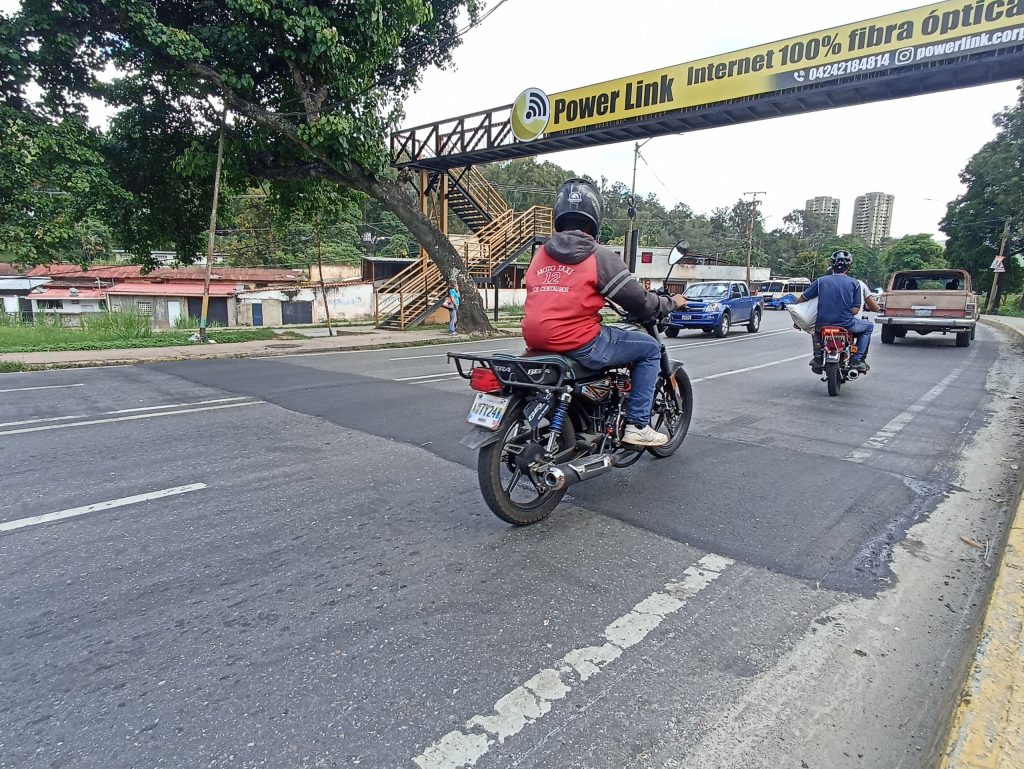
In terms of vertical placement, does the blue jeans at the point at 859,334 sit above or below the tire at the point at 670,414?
above

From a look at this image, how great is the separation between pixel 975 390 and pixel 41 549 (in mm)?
11291

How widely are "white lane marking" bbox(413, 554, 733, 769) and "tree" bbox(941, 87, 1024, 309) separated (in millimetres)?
45039

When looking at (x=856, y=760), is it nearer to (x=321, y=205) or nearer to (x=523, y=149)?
(x=523, y=149)

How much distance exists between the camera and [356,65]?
537 inches

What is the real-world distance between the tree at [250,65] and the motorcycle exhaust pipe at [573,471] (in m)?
11.3

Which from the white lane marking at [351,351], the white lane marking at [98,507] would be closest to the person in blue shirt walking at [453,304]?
the white lane marking at [351,351]

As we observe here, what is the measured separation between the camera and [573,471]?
3.72 meters

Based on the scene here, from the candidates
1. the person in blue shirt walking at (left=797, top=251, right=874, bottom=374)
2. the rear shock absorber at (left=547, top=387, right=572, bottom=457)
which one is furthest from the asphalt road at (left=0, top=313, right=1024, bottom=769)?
the person in blue shirt walking at (left=797, top=251, right=874, bottom=374)

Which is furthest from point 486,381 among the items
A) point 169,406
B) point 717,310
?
point 717,310

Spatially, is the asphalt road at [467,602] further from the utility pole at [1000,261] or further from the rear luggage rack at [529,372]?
the utility pole at [1000,261]

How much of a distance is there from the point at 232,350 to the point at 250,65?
7126 mm

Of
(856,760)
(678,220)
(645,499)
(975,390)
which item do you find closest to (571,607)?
(856,760)

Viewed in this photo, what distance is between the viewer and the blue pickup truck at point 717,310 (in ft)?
57.1

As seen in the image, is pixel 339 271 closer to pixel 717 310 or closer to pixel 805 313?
pixel 717 310
